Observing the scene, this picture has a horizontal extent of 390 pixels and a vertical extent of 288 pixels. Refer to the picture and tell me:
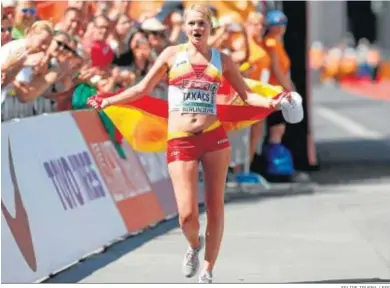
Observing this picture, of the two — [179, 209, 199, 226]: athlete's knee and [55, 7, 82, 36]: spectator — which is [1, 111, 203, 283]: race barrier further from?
[179, 209, 199, 226]: athlete's knee

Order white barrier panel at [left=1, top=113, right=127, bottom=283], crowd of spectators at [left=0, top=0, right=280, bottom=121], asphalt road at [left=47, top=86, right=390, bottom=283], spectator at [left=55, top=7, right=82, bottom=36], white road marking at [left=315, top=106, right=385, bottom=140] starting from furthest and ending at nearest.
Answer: white road marking at [left=315, top=106, right=385, bottom=140], spectator at [left=55, top=7, right=82, bottom=36], crowd of spectators at [left=0, top=0, right=280, bottom=121], asphalt road at [left=47, top=86, right=390, bottom=283], white barrier panel at [left=1, top=113, right=127, bottom=283]

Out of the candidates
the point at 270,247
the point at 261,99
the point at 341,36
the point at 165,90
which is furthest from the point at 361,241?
the point at 341,36

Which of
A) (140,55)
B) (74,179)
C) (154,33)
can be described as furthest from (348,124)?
(74,179)

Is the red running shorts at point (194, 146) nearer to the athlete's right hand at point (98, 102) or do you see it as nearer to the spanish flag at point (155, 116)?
the athlete's right hand at point (98, 102)

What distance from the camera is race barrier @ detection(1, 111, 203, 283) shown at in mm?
9445

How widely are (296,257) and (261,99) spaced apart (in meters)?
2.00

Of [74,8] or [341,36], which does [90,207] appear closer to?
[74,8]

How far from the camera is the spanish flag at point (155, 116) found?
10.4 m

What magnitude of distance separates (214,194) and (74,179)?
6.90ft

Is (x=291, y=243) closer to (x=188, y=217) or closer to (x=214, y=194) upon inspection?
(x=214, y=194)

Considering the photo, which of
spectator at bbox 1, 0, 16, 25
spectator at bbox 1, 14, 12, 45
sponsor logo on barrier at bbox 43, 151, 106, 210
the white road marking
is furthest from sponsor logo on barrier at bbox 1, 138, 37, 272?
the white road marking

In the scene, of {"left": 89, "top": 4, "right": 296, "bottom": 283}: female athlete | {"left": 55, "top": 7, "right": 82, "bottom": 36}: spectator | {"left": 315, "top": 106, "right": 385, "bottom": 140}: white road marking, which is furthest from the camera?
{"left": 315, "top": 106, "right": 385, "bottom": 140}: white road marking

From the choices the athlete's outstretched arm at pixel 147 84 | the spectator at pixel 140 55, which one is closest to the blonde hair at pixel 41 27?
the athlete's outstretched arm at pixel 147 84

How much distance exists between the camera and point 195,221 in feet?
30.0
